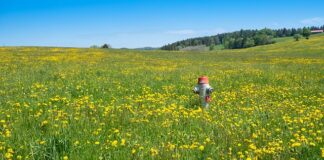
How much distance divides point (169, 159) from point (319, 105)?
221 inches

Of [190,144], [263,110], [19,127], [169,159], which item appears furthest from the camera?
[263,110]

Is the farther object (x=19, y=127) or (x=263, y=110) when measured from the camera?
(x=263, y=110)

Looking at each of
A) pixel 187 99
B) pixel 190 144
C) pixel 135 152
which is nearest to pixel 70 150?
pixel 135 152

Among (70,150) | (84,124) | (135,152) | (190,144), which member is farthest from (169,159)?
(84,124)

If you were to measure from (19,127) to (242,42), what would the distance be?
124 metres

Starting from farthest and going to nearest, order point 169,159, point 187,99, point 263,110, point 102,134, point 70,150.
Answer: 1. point 187,99
2. point 263,110
3. point 102,134
4. point 70,150
5. point 169,159

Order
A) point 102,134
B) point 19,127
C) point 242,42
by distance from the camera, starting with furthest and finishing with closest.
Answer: point 242,42
point 19,127
point 102,134

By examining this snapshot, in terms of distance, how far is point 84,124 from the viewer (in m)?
7.08

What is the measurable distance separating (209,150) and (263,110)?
3.48 meters

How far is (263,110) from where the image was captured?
872 cm

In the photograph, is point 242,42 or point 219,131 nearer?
point 219,131

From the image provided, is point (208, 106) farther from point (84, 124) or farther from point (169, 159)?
point (169, 159)

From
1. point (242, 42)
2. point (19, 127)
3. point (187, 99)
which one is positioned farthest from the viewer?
point (242, 42)

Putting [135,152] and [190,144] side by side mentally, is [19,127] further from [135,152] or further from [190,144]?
[190,144]
